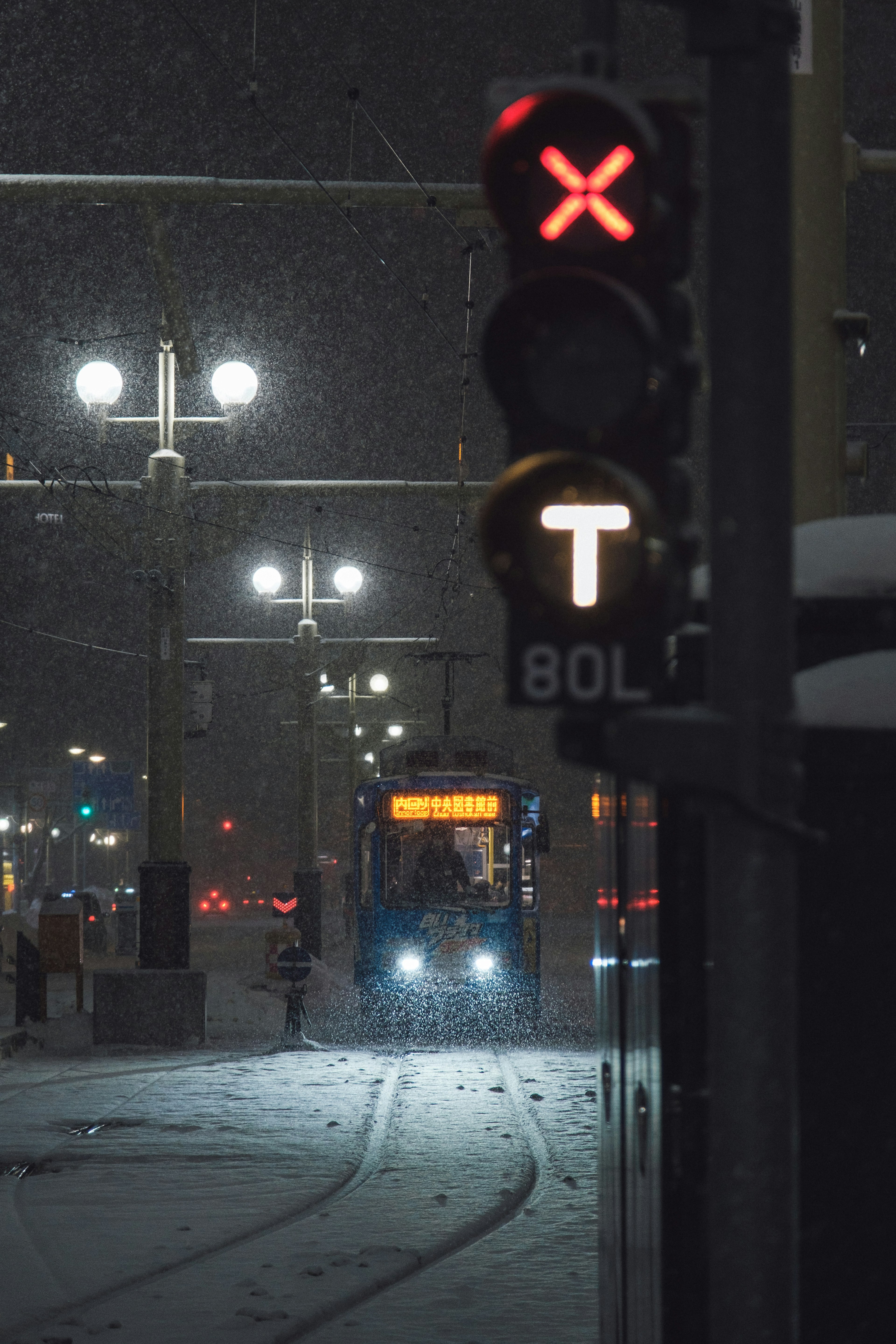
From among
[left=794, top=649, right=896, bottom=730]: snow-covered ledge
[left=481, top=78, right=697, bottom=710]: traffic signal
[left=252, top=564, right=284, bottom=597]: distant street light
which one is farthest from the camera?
[left=252, top=564, right=284, bottom=597]: distant street light

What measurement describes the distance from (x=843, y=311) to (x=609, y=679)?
13.7ft

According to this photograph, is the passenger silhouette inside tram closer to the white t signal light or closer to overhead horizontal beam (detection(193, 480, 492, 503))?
overhead horizontal beam (detection(193, 480, 492, 503))

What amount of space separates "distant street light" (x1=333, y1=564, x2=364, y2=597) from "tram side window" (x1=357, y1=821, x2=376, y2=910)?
380 inches

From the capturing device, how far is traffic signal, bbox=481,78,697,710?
2.94 m

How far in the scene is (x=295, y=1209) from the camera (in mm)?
8477

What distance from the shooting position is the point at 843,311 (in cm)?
668

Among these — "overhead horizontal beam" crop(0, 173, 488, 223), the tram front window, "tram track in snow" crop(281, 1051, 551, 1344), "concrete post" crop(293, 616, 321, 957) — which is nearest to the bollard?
the tram front window

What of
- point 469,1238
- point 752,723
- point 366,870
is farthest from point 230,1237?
point 366,870

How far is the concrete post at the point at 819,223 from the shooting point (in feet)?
21.7

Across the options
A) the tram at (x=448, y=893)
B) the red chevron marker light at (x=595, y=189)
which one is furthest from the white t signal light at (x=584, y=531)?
the tram at (x=448, y=893)

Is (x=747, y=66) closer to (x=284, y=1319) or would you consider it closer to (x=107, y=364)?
(x=284, y=1319)

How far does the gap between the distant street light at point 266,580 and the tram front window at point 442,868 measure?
959 centimetres

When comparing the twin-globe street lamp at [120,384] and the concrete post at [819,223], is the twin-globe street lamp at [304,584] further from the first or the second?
the concrete post at [819,223]

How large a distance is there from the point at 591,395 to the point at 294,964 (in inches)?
556
